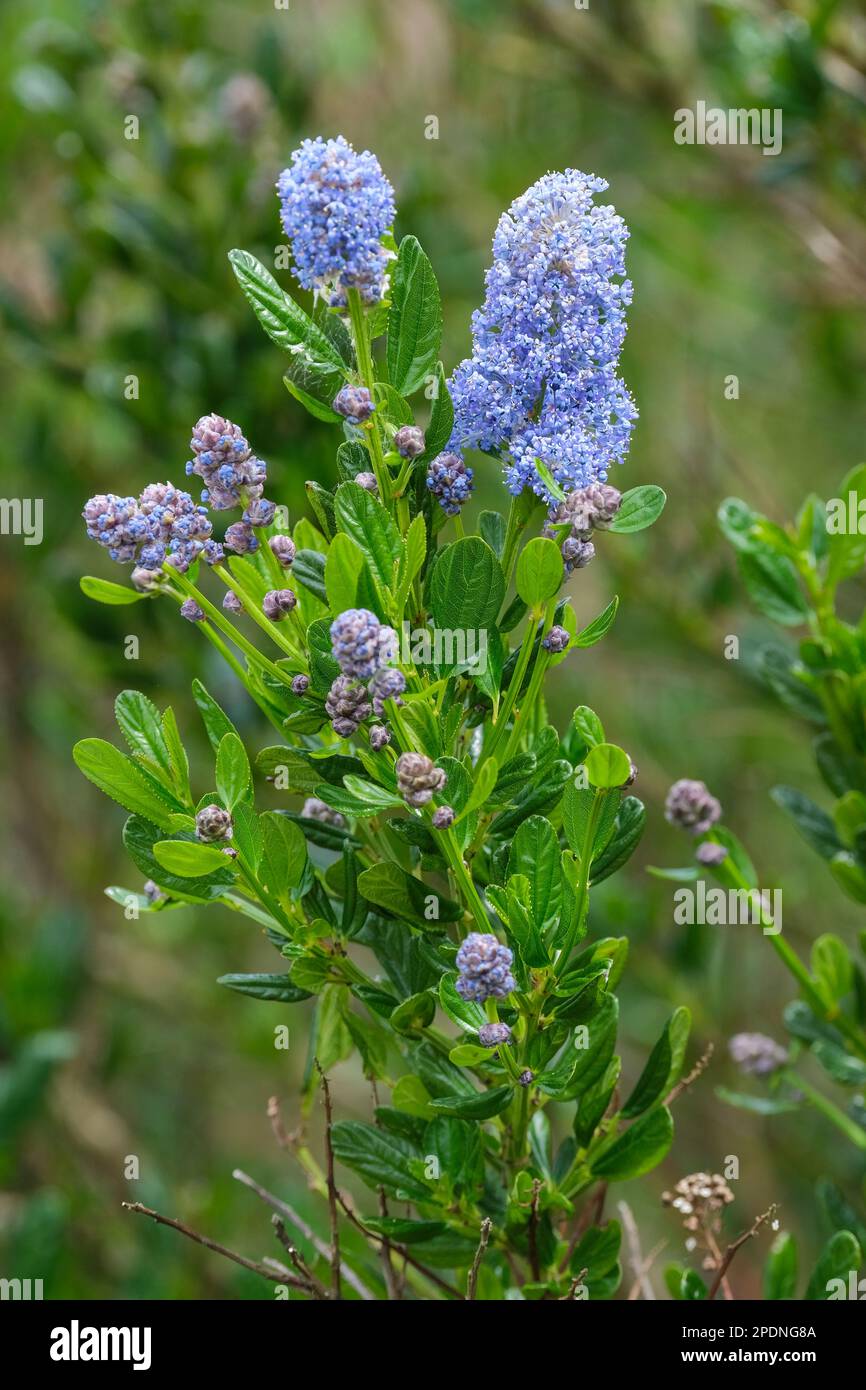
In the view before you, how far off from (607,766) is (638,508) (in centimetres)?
19

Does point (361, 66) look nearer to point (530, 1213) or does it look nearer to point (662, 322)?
point (662, 322)

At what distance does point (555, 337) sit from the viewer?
97 cm

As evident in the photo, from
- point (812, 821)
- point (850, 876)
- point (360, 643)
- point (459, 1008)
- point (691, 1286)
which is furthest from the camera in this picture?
point (812, 821)

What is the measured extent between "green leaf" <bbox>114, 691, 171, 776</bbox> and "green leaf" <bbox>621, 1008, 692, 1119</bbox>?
17.8 inches

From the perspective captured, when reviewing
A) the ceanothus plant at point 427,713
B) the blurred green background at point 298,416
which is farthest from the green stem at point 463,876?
the blurred green background at point 298,416

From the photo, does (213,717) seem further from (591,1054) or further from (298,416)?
(298,416)

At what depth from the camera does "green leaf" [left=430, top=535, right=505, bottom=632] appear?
3.14 feet

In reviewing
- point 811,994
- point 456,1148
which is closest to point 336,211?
point 456,1148

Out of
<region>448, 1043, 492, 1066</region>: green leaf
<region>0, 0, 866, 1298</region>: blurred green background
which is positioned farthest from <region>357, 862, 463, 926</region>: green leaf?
<region>0, 0, 866, 1298</region>: blurred green background

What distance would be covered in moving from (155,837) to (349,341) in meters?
0.40

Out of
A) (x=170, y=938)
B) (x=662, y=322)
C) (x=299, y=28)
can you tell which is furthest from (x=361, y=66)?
(x=170, y=938)

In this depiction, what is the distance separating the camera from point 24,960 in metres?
2.87

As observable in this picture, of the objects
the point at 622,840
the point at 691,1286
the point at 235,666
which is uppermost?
the point at 235,666
